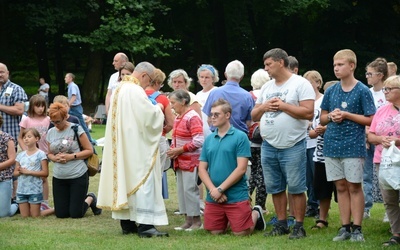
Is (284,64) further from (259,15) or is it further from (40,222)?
(259,15)

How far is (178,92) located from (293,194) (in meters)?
1.96

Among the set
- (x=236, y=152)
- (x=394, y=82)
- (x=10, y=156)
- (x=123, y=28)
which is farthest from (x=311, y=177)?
(x=123, y=28)

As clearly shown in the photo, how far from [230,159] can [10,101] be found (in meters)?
4.14

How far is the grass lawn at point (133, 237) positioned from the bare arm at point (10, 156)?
690 millimetres

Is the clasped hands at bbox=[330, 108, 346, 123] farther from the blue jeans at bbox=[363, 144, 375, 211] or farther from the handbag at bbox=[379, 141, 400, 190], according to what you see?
the blue jeans at bbox=[363, 144, 375, 211]

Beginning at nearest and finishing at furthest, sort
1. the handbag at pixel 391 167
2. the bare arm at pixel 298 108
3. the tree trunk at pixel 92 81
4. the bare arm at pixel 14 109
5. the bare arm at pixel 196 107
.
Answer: the handbag at pixel 391 167 → the bare arm at pixel 298 108 → the bare arm at pixel 196 107 → the bare arm at pixel 14 109 → the tree trunk at pixel 92 81

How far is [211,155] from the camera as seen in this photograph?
8.86m

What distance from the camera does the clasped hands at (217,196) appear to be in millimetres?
8641

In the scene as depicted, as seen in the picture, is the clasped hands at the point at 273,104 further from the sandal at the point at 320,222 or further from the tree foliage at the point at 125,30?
the tree foliage at the point at 125,30

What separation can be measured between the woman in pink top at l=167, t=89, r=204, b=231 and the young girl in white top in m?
2.17

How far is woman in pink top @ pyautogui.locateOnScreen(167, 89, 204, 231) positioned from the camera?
9.32 m

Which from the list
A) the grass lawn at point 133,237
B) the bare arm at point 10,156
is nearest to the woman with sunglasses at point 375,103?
the grass lawn at point 133,237

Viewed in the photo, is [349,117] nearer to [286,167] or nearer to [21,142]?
[286,167]

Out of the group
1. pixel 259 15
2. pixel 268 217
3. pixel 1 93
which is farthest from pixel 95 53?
pixel 268 217
